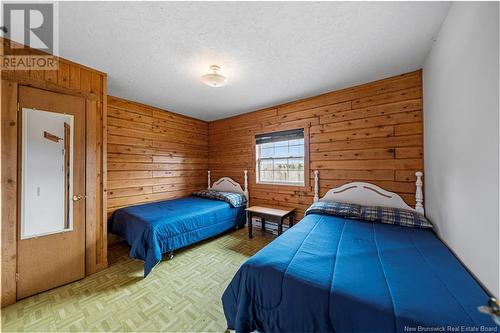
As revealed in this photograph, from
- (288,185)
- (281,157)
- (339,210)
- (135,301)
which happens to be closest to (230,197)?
(288,185)

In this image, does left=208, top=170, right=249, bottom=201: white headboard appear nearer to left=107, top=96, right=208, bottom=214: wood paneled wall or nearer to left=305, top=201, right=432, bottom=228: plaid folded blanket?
left=107, top=96, right=208, bottom=214: wood paneled wall

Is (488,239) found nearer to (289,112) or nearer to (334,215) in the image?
(334,215)

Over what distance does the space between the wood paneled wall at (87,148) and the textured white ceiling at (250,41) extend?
0.81ft

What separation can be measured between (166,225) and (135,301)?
0.87 m

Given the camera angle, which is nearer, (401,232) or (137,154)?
(401,232)

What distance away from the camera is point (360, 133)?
108 inches

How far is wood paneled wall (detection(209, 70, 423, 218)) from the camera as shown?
241 centimetres

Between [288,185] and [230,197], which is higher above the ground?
[288,185]

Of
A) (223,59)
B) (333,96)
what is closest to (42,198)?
(223,59)

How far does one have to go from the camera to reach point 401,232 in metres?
1.87

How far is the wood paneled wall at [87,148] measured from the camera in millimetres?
1754

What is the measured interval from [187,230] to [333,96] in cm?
303

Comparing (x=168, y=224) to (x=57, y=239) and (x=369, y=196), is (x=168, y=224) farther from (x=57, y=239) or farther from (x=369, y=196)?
(x=369, y=196)

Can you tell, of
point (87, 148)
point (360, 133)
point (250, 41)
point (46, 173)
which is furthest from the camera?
point (360, 133)
